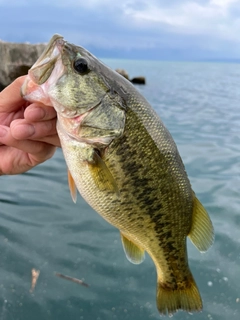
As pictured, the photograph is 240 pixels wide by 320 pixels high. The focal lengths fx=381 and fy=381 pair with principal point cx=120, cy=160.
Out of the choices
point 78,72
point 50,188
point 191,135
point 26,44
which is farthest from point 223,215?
point 26,44

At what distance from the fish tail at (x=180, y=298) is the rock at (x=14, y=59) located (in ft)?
38.6

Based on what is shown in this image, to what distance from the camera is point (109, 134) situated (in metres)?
2.10

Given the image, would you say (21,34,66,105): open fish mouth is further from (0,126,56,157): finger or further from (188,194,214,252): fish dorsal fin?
(188,194,214,252): fish dorsal fin

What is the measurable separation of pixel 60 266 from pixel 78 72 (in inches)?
112

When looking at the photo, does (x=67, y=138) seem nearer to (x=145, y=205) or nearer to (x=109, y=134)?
(x=109, y=134)

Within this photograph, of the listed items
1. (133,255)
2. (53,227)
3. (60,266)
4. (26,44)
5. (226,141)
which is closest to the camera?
(133,255)

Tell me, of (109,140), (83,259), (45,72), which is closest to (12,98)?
(45,72)

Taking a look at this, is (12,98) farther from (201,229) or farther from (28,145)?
(201,229)

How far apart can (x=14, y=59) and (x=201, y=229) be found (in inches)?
490

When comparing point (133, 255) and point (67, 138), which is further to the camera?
point (133, 255)

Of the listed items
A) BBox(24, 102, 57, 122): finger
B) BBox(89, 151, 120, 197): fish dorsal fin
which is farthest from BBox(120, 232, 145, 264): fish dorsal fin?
BBox(24, 102, 57, 122): finger

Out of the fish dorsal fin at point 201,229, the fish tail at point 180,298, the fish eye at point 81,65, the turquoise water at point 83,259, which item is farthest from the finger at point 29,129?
the turquoise water at point 83,259

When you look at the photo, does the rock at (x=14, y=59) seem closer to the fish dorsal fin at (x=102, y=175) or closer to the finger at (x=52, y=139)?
the finger at (x=52, y=139)

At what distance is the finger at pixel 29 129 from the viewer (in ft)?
7.59
